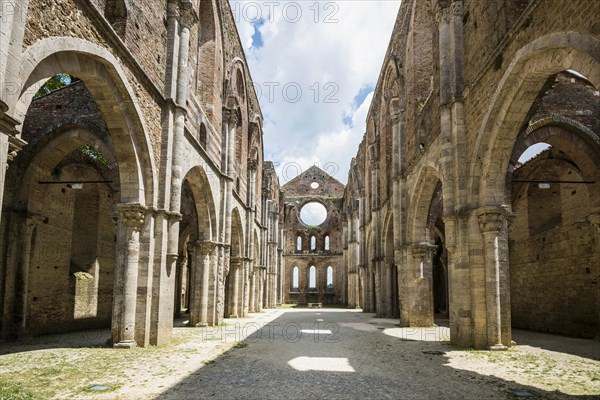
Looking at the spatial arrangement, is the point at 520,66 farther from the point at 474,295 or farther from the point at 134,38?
the point at 134,38

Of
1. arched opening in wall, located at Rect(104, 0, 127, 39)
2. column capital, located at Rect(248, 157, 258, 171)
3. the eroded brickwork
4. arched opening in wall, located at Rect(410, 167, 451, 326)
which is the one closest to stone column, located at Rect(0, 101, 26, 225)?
arched opening in wall, located at Rect(104, 0, 127, 39)

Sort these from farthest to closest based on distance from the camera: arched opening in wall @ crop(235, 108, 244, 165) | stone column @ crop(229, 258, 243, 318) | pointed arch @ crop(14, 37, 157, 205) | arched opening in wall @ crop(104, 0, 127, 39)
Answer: arched opening in wall @ crop(235, 108, 244, 165), stone column @ crop(229, 258, 243, 318), arched opening in wall @ crop(104, 0, 127, 39), pointed arch @ crop(14, 37, 157, 205)

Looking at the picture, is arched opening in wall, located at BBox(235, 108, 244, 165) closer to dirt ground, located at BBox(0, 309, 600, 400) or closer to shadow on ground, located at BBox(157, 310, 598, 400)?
dirt ground, located at BBox(0, 309, 600, 400)

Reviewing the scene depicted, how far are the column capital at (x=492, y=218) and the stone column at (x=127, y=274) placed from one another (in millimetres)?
8293

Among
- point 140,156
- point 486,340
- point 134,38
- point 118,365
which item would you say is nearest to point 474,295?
point 486,340

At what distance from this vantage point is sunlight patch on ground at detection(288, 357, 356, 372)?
874 centimetres

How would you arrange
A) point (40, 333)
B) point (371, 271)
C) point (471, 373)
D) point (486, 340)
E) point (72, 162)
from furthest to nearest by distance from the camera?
point (371, 271) → point (72, 162) → point (40, 333) → point (486, 340) → point (471, 373)

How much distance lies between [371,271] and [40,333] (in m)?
20.2

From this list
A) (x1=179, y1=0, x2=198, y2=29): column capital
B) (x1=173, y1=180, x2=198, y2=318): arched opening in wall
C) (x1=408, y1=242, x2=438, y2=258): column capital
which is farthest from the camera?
(x1=173, y1=180, x2=198, y2=318): arched opening in wall

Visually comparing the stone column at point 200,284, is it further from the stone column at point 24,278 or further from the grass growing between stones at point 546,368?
the grass growing between stones at point 546,368

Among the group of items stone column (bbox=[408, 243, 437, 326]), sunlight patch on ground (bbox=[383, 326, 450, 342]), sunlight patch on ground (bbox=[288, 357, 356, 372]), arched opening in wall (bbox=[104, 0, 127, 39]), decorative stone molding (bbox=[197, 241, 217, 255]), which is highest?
arched opening in wall (bbox=[104, 0, 127, 39])

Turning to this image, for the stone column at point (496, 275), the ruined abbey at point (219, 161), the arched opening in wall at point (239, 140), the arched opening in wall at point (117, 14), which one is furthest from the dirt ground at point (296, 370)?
the arched opening in wall at point (239, 140)

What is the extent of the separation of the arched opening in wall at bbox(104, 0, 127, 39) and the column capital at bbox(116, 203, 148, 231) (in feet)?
12.9

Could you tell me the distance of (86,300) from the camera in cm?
1681
